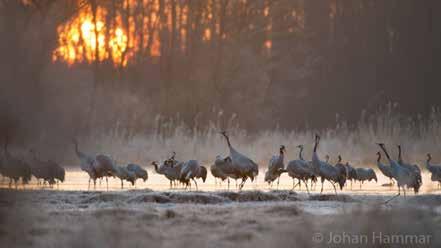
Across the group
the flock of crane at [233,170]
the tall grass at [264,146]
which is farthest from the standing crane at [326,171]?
the tall grass at [264,146]

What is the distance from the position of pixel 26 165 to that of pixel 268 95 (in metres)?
27.4

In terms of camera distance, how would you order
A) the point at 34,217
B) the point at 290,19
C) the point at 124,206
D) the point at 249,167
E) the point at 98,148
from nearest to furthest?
the point at 34,217 → the point at 124,206 → the point at 249,167 → the point at 98,148 → the point at 290,19

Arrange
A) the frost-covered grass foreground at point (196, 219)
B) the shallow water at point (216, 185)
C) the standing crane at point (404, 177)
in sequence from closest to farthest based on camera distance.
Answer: the frost-covered grass foreground at point (196, 219)
the standing crane at point (404, 177)
the shallow water at point (216, 185)

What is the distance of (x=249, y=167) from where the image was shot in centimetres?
1983

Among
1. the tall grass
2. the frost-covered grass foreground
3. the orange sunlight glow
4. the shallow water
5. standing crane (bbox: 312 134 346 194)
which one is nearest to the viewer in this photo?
the frost-covered grass foreground

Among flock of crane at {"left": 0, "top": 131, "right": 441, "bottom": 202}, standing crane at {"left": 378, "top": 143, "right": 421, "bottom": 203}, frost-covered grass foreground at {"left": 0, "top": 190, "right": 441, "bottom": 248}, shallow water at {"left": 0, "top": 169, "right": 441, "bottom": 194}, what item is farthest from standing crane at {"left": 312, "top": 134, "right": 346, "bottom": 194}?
frost-covered grass foreground at {"left": 0, "top": 190, "right": 441, "bottom": 248}

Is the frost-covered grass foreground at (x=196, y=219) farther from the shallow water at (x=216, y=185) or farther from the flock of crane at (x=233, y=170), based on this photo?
the shallow water at (x=216, y=185)

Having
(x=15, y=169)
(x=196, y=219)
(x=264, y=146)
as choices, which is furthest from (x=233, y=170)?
(x=264, y=146)

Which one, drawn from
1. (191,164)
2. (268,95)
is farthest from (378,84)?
(191,164)

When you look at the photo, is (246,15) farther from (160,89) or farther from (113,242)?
(113,242)

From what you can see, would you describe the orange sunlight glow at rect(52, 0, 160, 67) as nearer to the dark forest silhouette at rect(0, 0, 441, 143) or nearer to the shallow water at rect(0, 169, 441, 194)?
the dark forest silhouette at rect(0, 0, 441, 143)

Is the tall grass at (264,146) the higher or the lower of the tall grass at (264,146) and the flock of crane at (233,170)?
the higher

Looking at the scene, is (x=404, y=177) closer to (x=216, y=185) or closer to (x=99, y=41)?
(x=216, y=185)

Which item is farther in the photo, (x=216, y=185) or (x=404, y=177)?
(x=216, y=185)
